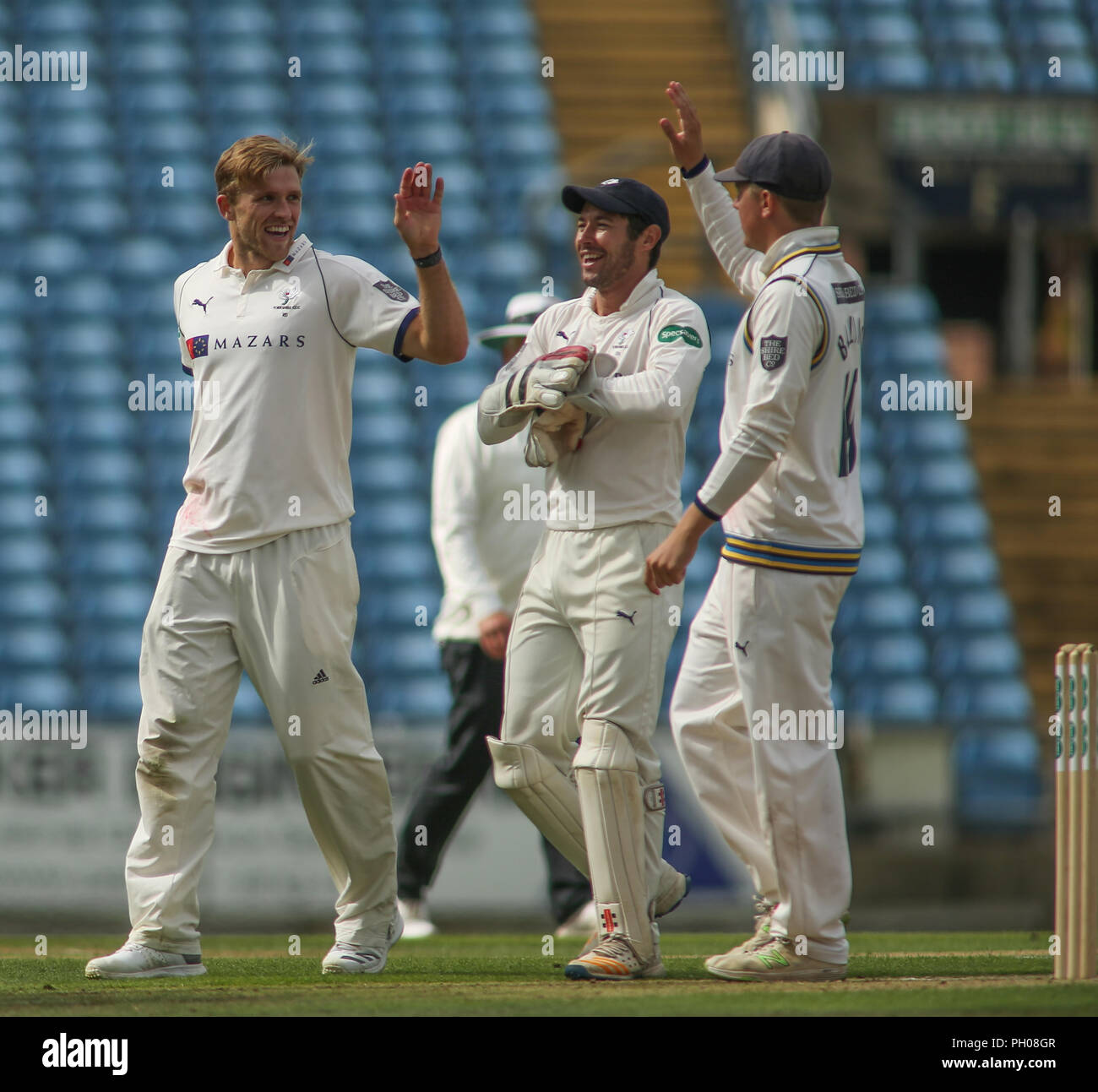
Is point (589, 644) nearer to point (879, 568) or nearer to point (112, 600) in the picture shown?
point (112, 600)

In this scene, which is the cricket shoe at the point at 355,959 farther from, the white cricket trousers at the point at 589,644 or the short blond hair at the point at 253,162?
the short blond hair at the point at 253,162

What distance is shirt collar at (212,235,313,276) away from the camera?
4.98 m

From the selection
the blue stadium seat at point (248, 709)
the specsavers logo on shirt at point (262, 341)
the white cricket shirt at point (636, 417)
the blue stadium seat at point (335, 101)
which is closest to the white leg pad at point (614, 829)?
the white cricket shirt at point (636, 417)

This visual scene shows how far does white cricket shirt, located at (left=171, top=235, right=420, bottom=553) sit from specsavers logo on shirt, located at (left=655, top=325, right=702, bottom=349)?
680 millimetres

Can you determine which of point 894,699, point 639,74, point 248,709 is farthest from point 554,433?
point 639,74

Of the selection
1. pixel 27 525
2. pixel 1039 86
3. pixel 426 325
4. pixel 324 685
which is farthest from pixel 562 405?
pixel 1039 86

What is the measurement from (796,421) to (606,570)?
0.64 m

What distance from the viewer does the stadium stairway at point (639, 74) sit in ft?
49.3

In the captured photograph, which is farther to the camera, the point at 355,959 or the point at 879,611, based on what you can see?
the point at 879,611

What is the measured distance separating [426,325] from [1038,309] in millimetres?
12476

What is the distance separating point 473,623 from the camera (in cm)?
656

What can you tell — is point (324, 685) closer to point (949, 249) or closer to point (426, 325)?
point (426, 325)

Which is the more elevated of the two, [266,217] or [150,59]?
[150,59]

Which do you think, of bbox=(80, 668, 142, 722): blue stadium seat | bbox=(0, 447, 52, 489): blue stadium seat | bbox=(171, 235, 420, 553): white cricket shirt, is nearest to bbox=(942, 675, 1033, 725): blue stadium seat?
bbox=(80, 668, 142, 722): blue stadium seat
